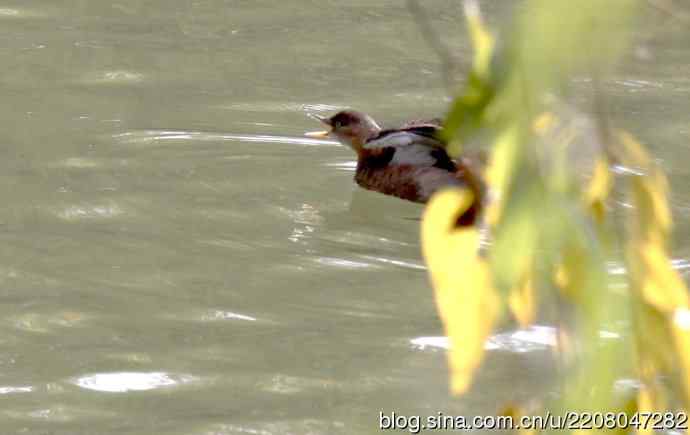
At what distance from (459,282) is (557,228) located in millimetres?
173

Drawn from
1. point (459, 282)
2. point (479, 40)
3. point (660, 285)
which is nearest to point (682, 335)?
point (660, 285)

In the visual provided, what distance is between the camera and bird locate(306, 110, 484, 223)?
25.6ft

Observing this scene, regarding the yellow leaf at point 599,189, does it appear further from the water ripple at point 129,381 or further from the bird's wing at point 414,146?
the bird's wing at point 414,146

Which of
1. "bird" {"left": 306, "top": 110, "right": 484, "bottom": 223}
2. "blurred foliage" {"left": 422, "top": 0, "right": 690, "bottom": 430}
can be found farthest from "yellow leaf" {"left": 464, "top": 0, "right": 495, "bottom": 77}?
"bird" {"left": 306, "top": 110, "right": 484, "bottom": 223}

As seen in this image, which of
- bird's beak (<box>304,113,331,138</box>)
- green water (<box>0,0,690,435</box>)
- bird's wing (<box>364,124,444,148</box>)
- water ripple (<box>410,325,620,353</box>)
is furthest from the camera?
bird's beak (<box>304,113,331,138</box>)

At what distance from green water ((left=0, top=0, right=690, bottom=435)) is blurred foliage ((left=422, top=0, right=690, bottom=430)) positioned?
0.14 metres

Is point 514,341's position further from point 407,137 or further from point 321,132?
point 321,132

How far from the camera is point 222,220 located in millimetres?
6992

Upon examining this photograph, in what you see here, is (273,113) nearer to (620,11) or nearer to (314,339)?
(314,339)

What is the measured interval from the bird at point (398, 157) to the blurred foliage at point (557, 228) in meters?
5.18

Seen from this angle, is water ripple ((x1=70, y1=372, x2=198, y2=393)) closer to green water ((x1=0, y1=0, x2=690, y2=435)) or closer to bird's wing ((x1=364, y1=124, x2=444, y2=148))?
green water ((x1=0, y1=0, x2=690, y2=435))

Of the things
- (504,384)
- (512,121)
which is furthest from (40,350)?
(512,121)

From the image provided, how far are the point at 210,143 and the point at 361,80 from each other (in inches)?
67.8

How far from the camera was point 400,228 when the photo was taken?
7281 mm
